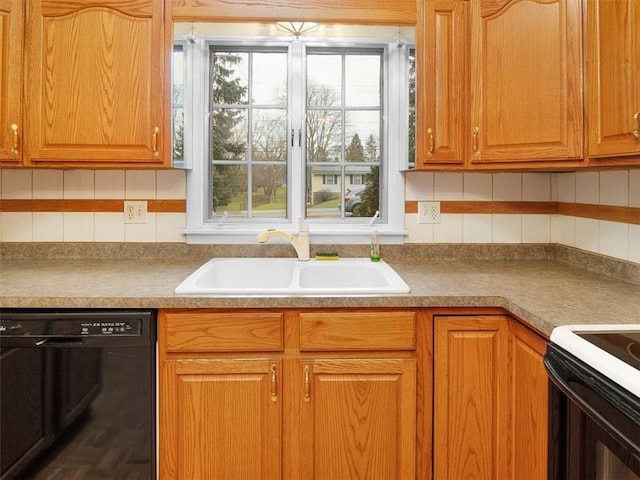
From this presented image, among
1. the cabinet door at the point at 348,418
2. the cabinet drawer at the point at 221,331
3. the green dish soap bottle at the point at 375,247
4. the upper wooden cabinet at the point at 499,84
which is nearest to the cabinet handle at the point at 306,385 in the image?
the cabinet door at the point at 348,418

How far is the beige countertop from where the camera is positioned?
137 cm

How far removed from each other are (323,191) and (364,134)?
0.34 m

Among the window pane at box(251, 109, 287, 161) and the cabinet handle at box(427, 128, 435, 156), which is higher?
the window pane at box(251, 109, 287, 161)

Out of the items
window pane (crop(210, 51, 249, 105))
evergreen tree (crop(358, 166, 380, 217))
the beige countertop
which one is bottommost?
the beige countertop

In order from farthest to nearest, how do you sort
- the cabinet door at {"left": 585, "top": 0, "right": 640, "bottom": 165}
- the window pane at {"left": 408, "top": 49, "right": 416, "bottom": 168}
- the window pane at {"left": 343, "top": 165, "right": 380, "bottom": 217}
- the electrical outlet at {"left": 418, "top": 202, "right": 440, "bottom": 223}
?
the window pane at {"left": 343, "top": 165, "right": 380, "bottom": 217} < the electrical outlet at {"left": 418, "top": 202, "right": 440, "bottom": 223} < the window pane at {"left": 408, "top": 49, "right": 416, "bottom": 168} < the cabinet door at {"left": 585, "top": 0, "right": 640, "bottom": 165}

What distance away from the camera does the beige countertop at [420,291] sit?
1.37 metres

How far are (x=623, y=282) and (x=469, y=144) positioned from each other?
2.44 ft

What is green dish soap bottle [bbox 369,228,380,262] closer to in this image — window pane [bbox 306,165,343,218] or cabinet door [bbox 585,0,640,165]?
window pane [bbox 306,165,343,218]

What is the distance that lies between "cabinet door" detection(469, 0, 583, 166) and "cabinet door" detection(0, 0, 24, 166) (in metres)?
1.71

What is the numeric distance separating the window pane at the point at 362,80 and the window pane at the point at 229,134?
519mm

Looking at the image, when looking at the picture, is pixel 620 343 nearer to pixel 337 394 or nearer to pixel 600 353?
pixel 600 353

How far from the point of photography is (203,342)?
149 centimetres

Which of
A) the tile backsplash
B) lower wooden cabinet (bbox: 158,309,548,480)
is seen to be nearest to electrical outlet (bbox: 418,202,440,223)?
the tile backsplash

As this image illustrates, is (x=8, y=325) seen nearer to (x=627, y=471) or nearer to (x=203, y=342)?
(x=203, y=342)
